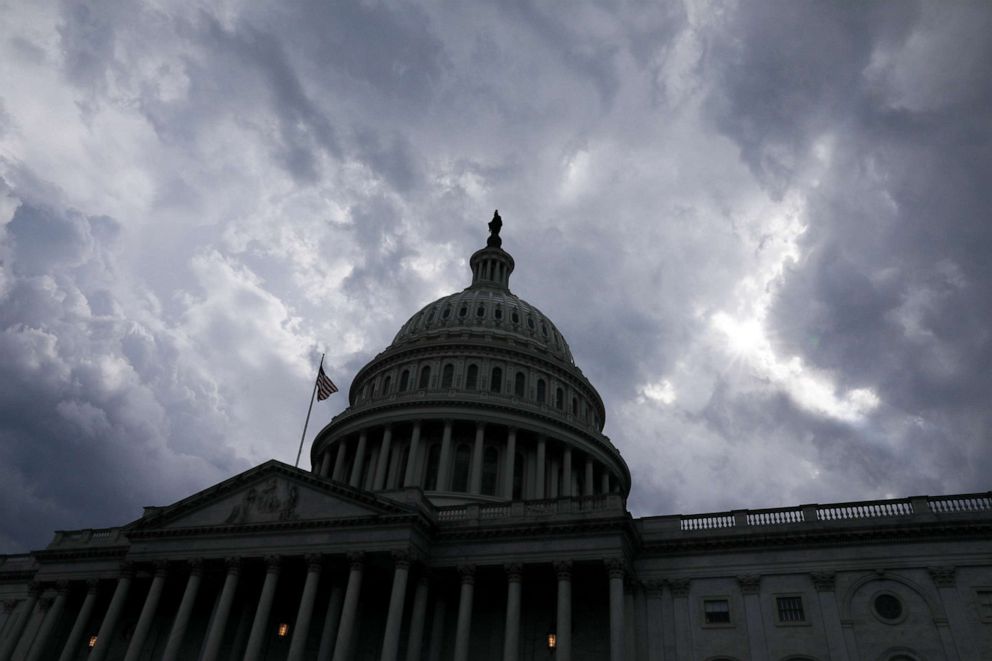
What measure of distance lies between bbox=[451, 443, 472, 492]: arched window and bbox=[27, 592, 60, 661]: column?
2661cm

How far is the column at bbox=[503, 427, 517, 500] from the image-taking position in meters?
55.7

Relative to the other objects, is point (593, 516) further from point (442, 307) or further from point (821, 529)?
point (442, 307)

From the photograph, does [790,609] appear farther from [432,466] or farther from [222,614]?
[432,466]

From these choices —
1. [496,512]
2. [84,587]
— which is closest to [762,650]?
[496,512]

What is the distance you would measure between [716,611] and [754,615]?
1.85 meters

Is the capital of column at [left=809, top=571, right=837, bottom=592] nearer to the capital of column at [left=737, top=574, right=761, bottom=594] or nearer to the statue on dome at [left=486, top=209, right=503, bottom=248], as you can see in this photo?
the capital of column at [left=737, top=574, right=761, bottom=594]

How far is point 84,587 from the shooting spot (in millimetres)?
47375

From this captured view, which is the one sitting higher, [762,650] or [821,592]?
[821,592]

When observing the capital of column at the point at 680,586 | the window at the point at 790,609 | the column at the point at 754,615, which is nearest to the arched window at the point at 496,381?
the capital of column at the point at 680,586

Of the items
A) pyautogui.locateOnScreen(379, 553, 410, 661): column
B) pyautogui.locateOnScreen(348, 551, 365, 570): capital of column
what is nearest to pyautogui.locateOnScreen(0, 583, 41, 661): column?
pyautogui.locateOnScreen(348, 551, 365, 570): capital of column

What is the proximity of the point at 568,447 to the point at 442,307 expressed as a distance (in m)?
22.1

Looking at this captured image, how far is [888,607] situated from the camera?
34.7 m

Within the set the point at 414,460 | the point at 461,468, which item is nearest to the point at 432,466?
the point at 414,460

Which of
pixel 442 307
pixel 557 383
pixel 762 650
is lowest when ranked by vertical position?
pixel 762 650
